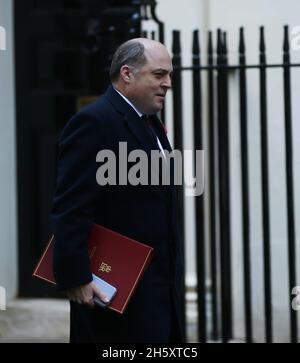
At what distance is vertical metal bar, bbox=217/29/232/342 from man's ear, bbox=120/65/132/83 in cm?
142

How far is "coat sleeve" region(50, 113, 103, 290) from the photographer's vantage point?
3.01 metres

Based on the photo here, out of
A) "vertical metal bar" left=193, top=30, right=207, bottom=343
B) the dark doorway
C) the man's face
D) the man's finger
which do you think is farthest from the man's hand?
the dark doorway

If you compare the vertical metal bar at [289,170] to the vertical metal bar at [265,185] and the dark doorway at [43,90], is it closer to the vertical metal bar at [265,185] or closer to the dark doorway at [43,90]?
the vertical metal bar at [265,185]

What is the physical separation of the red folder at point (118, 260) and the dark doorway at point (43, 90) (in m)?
3.19

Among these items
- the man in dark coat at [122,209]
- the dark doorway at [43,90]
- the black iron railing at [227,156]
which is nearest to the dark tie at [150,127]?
the man in dark coat at [122,209]

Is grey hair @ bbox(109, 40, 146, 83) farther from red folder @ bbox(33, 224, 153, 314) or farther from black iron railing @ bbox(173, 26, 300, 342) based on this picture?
black iron railing @ bbox(173, 26, 300, 342)

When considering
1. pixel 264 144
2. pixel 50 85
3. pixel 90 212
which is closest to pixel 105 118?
pixel 90 212

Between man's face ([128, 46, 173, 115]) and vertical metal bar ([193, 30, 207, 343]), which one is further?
Result: vertical metal bar ([193, 30, 207, 343])

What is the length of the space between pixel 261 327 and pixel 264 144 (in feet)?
4.85

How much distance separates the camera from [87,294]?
3.06 m

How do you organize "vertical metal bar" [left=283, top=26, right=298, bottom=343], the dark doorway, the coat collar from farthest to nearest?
the dark doorway < "vertical metal bar" [left=283, top=26, right=298, bottom=343] < the coat collar

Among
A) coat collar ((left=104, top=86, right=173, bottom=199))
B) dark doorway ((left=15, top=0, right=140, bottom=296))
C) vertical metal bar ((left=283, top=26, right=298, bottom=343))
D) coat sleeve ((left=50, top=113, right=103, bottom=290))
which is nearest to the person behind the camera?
coat sleeve ((left=50, top=113, right=103, bottom=290))

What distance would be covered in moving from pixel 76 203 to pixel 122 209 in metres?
0.19

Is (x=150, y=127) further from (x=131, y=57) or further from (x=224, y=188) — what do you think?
(x=224, y=188)
